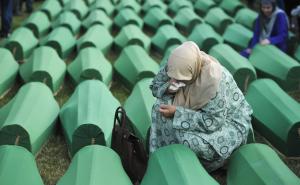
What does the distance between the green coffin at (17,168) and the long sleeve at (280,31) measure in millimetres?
3687

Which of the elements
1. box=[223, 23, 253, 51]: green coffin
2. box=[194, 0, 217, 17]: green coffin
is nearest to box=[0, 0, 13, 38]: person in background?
box=[223, 23, 253, 51]: green coffin

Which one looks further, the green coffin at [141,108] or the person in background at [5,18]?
the person in background at [5,18]

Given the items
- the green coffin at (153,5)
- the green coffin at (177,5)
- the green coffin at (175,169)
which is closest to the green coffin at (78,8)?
the green coffin at (153,5)

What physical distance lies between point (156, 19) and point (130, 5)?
3.37ft

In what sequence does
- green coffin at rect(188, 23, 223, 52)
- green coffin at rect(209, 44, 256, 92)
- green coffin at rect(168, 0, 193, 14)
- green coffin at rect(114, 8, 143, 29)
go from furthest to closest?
green coffin at rect(168, 0, 193, 14) < green coffin at rect(114, 8, 143, 29) < green coffin at rect(188, 23, 223, 52) < green coffin at rect(209, 44, 256, 92)

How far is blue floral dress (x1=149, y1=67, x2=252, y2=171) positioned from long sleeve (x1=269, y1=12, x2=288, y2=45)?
2.64 metres

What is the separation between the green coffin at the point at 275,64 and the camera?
5602mm

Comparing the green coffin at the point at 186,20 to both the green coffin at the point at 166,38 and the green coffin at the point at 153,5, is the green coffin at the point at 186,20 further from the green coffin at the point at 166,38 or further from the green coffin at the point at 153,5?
the green coffin at the point at 166,38

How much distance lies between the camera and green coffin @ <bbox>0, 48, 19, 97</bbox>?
5.53 meters

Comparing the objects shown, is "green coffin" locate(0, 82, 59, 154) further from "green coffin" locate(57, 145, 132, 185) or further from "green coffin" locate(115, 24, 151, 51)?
"green coffin" locate(115, 24, 151, 51)

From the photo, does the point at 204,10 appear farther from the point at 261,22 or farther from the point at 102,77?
the point at 102,77

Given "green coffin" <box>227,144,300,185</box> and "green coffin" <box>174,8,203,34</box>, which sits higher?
"green coffin" <box>227,144,300,185</box>

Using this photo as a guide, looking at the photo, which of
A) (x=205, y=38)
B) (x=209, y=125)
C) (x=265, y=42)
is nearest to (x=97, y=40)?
(x=205, y=38)

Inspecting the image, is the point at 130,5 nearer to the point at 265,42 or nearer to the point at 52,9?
the point at 52,9
